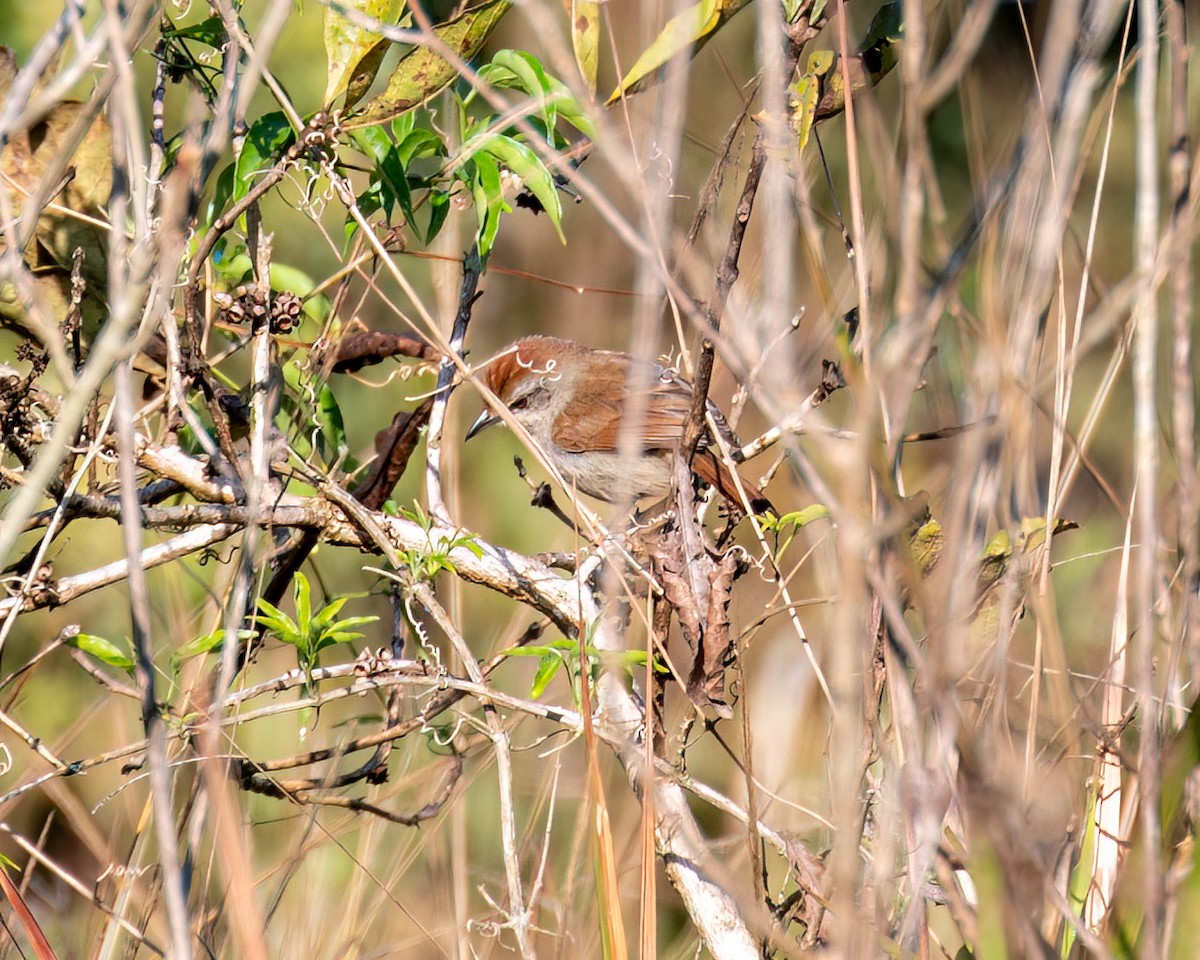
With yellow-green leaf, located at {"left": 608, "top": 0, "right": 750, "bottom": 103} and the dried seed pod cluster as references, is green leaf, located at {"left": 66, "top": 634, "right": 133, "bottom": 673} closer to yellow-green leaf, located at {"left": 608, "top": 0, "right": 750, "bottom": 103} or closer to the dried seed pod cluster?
the dried seed pod cluster

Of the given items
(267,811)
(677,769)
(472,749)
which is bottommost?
(267,811)

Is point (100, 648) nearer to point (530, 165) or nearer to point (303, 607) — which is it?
point (303, 607)

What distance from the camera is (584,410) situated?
4.81m

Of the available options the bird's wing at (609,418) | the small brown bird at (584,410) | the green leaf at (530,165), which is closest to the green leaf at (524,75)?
the green leaf at (530,165)

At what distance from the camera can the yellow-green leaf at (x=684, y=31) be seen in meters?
2.19

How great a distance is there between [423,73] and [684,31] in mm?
508

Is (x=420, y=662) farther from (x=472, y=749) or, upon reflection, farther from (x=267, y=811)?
(x=267, y=811)

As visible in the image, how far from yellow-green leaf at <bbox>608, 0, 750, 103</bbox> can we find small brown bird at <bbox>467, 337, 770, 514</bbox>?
1984 millimetres

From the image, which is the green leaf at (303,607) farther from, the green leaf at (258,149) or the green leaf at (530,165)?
the green leaf at (530,165)

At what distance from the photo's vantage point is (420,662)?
2.56 metres

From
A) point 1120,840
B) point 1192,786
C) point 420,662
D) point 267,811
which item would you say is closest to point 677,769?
point 420,662

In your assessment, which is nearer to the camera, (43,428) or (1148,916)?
(1148,916)

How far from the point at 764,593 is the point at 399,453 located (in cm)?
247

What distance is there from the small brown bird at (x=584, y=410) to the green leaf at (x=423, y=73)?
6.56ft
